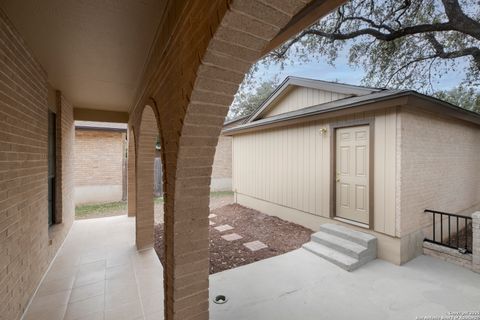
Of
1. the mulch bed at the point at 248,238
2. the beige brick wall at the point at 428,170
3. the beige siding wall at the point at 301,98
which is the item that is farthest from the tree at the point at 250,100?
the beige brick wall at the point at 428,170

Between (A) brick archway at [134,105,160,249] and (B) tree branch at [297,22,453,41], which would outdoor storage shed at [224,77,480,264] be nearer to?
(B) tree branch at [297,22,453,41]

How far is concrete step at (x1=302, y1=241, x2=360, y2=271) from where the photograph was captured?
3.69 meters

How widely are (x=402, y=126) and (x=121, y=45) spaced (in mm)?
4433

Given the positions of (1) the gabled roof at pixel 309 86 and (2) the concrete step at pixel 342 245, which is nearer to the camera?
(2) the concrete step at pixel 342 245

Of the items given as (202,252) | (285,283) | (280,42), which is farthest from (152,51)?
(285,283)

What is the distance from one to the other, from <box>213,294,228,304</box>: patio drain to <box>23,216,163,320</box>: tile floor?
0.68 m

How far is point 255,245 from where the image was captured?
4.83 m

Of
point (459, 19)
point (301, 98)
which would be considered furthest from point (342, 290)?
point (459, 19)

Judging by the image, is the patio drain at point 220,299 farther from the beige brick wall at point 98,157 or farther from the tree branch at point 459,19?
the beige brick wall at point 98,157

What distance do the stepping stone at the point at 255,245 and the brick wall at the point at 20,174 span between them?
3459 mm

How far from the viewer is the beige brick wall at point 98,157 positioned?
9.26m

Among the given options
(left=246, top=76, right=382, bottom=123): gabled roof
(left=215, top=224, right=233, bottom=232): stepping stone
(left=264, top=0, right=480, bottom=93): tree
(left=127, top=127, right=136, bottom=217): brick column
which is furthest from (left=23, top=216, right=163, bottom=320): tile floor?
(left=264, top=0, right=480, bottom=93): tree

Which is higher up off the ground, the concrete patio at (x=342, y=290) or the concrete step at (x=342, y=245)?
the concrete step at (x=342, y=245)

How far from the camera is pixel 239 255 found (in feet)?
14.3
